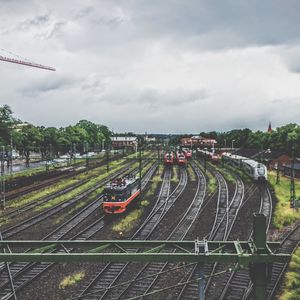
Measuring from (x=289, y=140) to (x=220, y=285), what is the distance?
81273 mm

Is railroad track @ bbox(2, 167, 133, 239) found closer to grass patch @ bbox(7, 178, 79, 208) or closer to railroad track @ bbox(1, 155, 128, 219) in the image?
railroad track @ bbox(1, 155, 128, 219)

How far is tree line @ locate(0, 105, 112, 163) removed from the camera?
240 feet

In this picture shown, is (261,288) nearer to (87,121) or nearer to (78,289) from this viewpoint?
(78,289)

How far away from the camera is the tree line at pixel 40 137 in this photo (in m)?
73.1

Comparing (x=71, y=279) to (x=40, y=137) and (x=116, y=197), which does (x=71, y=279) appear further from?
(x=40, y=137)

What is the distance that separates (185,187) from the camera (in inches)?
1969

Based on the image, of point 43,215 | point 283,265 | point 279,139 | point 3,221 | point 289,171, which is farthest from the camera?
point 279,139

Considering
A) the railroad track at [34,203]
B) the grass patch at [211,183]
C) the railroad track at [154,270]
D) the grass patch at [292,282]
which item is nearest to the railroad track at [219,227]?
the grass patch at [211,183]

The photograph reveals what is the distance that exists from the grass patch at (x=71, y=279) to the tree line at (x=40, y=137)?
3050cm

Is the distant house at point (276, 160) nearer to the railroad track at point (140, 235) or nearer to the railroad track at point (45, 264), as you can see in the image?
the railroad track at point (140, 235)

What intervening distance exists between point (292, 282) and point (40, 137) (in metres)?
79.4

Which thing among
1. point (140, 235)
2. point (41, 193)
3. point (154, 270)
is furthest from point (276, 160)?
point (154, 270)

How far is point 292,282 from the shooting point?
746 inches

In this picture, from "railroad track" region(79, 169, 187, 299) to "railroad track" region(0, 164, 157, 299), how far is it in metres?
2.41
